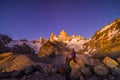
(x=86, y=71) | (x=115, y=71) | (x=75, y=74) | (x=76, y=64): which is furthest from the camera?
(x=76, y=64)

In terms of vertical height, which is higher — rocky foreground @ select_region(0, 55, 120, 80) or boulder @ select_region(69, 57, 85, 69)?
boulder @ select_region(69, 57, 85, 69)

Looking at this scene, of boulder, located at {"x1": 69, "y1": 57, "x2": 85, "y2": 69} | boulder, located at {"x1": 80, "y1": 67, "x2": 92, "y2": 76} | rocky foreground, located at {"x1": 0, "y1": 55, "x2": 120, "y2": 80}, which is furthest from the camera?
boulder, located at {"x1": 69, "y1": 57, "x2": 85, "y2": 69}

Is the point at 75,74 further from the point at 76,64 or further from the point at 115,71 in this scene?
the point at 115,71

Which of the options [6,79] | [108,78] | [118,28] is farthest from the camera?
[118,28]

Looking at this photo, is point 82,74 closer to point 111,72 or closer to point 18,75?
point 111,72

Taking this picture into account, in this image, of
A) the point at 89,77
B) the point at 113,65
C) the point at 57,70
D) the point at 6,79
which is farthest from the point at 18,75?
the point at 113,65

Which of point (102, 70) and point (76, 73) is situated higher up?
point (102, 70)

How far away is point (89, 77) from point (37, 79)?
9890mm

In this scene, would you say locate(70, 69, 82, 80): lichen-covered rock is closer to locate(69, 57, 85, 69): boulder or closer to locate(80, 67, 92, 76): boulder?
locate(80, 67, 92, 76): boulder

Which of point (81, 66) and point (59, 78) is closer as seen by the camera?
point (59, 78)

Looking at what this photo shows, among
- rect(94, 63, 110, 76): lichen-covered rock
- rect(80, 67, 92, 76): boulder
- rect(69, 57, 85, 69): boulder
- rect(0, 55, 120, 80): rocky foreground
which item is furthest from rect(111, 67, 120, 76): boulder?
rect(69, 57, 85, 69): boulder

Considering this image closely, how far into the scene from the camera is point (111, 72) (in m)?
34.1

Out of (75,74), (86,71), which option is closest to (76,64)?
(86,71)

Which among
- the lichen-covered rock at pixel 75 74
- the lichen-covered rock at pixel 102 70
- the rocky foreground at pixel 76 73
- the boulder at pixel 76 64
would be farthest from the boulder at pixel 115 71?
the boulder at pixel 76 64
